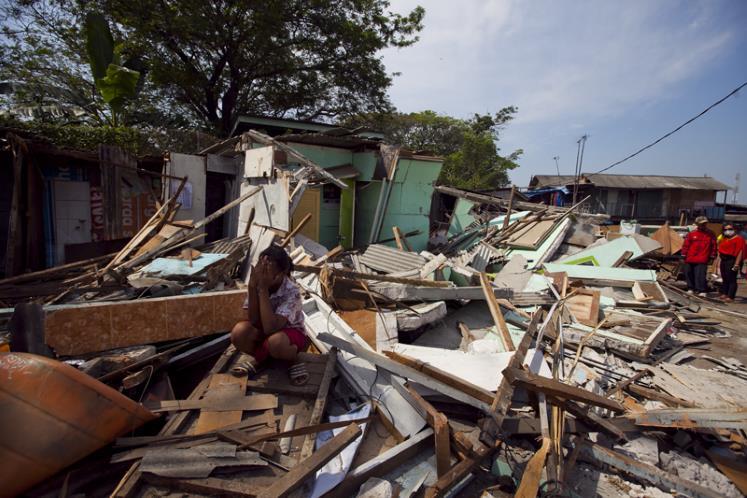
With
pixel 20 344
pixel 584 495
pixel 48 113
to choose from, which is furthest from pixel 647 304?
pixel 48 113

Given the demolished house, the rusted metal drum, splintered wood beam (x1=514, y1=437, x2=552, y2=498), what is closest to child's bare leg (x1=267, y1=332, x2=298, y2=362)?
the demolished house

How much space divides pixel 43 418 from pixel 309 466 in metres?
1.54

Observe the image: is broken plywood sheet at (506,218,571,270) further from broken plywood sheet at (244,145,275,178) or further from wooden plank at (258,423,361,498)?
wooden plank at (258,423,361,498)

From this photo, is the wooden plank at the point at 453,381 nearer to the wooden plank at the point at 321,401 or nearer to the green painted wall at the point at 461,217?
the wooden plank at the point at 321,401

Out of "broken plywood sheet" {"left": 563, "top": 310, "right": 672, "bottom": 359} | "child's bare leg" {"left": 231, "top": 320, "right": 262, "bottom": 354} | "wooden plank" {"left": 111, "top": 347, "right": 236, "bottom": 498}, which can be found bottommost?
"wooden plank" {"left": 111, "top": 347, "right": 236, "bottom": 498}

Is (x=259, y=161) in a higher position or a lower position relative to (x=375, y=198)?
higher

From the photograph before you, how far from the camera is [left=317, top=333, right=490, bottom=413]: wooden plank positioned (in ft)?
9.17

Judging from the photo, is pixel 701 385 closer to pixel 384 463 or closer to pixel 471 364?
pixel 471 364

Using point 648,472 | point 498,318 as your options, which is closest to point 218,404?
point 648,472

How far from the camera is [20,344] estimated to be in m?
2.55

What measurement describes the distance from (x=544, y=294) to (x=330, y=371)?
14.6 feet

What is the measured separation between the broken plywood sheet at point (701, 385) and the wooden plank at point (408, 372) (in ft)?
8.91

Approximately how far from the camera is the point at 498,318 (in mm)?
4762

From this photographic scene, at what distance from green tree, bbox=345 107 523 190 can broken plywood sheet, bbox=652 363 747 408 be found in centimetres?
1947
